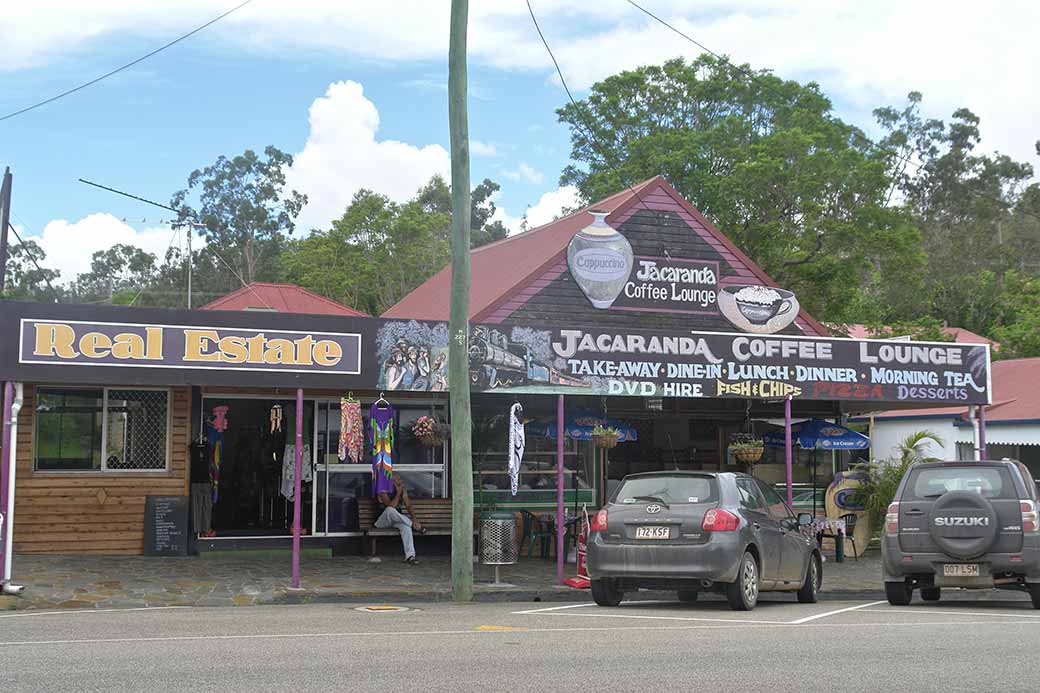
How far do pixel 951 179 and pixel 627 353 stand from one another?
62.4 meters

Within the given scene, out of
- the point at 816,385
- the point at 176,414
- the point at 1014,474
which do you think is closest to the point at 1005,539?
the point at 1014,474

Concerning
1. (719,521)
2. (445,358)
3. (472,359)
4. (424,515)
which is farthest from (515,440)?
(719,521)

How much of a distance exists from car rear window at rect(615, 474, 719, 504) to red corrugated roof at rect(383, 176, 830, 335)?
799 cm

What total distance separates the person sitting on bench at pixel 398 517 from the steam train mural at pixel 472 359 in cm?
336

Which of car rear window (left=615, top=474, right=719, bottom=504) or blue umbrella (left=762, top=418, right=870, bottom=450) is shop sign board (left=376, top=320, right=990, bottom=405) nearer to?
blue umbrella (left=762, top=418, right=870, bottom=450)

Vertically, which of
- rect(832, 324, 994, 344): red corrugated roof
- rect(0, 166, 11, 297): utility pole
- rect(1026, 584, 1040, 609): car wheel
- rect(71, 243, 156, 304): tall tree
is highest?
rect(71, 243, 156, 304): tall tree

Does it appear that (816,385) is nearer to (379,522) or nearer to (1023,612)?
(1023,612)

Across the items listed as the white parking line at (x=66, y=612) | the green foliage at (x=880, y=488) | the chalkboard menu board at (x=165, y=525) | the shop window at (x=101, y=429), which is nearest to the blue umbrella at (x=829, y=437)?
the green foliage at (x=880, y=488)

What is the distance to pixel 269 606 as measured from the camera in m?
14.1

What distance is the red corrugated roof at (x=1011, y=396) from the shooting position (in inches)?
1236

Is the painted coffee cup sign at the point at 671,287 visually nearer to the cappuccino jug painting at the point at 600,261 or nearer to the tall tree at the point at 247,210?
the cappuccino jug painting at the point at 600,261

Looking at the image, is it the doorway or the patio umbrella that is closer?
the doorway

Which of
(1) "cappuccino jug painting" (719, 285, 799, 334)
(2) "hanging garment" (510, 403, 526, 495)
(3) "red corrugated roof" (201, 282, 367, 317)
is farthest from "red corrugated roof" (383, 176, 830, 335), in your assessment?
(2) "hanging garment" (510, 403, 526, 495)

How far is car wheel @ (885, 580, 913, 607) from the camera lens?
1415cm
